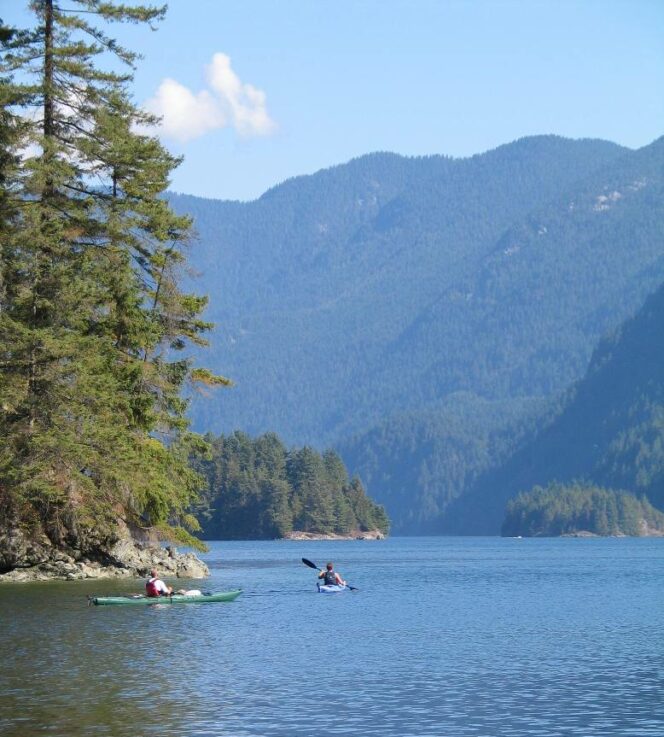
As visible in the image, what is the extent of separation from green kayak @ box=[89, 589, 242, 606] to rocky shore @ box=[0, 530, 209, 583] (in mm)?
10559

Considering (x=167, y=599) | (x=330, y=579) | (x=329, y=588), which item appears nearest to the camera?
(x=167, y=599)

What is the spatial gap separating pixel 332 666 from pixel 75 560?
34.2m

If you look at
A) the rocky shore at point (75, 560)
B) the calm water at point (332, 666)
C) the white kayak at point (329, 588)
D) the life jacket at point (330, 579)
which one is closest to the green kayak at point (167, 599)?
the calm water at point (332, 666)

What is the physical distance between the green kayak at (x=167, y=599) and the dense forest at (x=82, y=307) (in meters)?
8.30

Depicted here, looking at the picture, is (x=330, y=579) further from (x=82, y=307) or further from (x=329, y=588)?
(x=82, y=307)

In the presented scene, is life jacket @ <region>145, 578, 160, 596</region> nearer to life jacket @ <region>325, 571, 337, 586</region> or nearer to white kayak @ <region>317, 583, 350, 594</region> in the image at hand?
white kayak @ <region>317, 583, 350, 594</region>

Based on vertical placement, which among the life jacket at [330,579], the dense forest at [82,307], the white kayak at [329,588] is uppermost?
the dense forest at [82,307]

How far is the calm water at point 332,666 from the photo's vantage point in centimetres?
3100

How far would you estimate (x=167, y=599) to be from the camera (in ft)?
194

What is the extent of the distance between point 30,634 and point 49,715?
1542cm

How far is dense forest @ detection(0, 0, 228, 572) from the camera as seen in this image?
213 feet

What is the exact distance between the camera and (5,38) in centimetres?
6756

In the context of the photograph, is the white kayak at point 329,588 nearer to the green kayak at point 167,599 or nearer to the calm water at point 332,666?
the calm water at point 332,666

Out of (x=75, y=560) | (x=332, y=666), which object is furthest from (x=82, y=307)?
(x=332, y=666)
